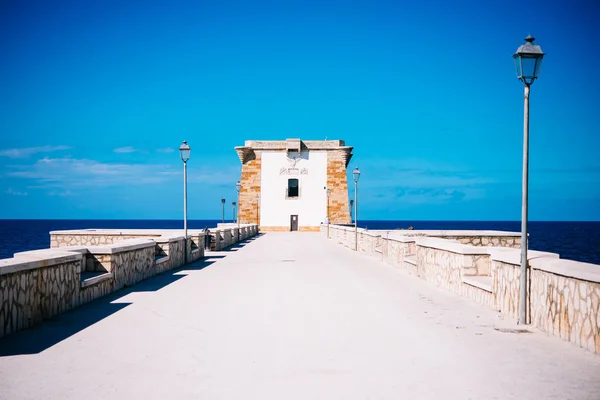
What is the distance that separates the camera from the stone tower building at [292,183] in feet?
188

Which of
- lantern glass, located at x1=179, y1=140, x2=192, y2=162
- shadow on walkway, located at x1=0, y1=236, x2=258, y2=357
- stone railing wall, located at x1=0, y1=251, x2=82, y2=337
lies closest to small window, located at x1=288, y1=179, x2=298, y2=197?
lantern glass, located at x1=179, y1=140, x2=192, y2=162

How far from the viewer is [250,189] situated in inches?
2269

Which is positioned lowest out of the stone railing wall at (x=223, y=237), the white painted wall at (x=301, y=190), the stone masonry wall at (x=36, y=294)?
the stone railing wall at (x=223, y=237)

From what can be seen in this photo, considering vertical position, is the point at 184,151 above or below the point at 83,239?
above

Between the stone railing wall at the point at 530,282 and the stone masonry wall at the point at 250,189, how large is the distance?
140 ft

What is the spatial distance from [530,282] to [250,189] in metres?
50.5

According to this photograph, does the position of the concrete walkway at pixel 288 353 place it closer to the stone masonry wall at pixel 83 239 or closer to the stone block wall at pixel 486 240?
the stone block wall at pixel 486 240

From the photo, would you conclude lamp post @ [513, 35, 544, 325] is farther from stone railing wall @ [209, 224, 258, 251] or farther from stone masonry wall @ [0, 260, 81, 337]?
stone railing wall @ [209, 224, 258, 251]

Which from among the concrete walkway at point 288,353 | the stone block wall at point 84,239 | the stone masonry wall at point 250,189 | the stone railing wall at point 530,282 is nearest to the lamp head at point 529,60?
the stone railing wall at point 530,282

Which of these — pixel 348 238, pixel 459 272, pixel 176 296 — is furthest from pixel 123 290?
pixel 348 238

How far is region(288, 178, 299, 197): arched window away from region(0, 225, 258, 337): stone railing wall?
4254 cm

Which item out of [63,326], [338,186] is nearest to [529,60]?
[63,326]

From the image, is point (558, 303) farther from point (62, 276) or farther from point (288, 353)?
point (62, 276)

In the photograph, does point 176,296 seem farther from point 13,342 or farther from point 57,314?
point 13,342
